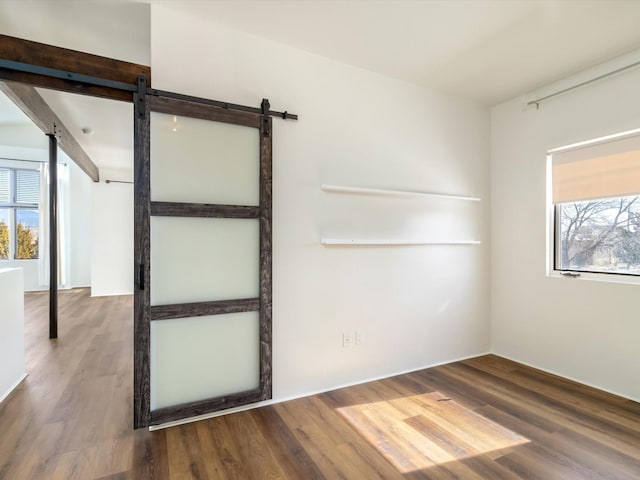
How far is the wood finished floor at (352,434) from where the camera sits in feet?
5.63

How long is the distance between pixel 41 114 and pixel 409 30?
3.87 m

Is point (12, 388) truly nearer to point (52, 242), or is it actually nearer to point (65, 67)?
point (52, 242)

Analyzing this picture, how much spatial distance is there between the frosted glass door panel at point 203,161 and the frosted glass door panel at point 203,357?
32.4 inches

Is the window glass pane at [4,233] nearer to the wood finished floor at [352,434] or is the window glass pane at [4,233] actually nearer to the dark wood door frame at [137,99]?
the wood finished floor at [352,434]

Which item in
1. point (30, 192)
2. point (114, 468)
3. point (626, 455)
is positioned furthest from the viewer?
point (30, 192)

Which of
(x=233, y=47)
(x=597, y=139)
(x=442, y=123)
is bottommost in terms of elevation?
(x=597, y=139)

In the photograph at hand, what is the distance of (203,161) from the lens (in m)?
2.19

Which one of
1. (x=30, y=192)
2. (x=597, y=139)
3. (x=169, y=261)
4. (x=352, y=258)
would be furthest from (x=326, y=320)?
(x=30, y=192)

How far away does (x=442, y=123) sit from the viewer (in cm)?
325

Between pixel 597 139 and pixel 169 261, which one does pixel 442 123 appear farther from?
pixel 169 261

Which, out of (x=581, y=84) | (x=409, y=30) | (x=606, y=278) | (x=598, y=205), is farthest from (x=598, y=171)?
(x=409, y=30)

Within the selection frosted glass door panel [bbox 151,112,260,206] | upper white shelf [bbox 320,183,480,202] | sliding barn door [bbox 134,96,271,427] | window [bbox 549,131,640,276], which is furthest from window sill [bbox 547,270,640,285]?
frosted glass door panel [bbox 151,112,260,206]

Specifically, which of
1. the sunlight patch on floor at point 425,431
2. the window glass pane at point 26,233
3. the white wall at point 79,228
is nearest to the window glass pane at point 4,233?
the window glass pane at point 26,233

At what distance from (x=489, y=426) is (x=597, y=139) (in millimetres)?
2452
